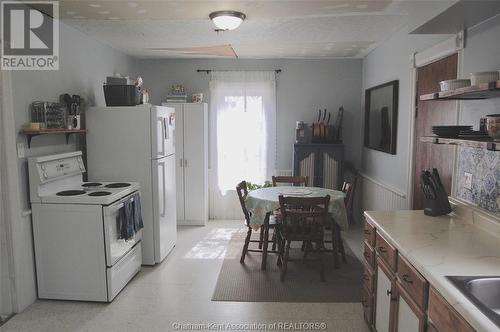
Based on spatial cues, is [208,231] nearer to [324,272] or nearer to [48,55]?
[324,272]

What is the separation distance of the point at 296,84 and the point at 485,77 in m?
3.88

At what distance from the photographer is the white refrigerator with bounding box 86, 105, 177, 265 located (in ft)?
12.5

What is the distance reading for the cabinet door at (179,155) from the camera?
535 cm

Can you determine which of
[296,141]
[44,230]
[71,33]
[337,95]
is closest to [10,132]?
[44,230]

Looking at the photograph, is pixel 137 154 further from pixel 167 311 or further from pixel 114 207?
pixel 167 311

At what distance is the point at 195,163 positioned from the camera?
5.41 m

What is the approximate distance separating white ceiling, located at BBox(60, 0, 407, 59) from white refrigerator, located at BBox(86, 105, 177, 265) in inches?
32.9

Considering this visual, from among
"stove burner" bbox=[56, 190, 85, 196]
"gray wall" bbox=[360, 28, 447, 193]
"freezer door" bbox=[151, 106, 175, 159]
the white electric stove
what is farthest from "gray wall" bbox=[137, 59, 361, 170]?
the white electric stove

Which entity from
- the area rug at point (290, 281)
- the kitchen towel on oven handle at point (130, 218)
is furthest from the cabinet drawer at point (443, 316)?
the kitchen towel on oven handle at point (130, 218)

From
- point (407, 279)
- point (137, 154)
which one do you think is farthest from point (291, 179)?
point (407, 279)

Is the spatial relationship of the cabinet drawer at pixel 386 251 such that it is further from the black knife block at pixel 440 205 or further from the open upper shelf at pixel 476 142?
the open upper shelf at pixel 476 142

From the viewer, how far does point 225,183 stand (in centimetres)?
578

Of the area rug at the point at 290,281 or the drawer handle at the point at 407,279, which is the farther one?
the area rug at the point at 290,281

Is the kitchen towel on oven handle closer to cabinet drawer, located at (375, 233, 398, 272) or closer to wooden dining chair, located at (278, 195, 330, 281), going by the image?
wooden dining chair, located at (278, 195, 330, 281)
